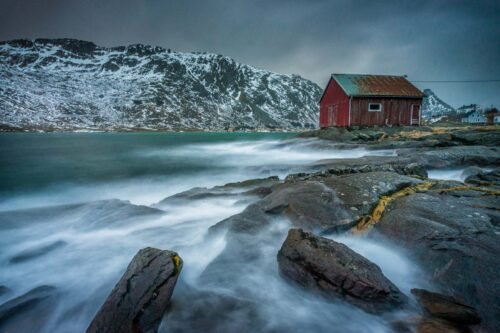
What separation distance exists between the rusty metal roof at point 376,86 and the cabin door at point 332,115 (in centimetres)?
304

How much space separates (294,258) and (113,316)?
8.61ft

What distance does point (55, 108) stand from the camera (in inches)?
5123

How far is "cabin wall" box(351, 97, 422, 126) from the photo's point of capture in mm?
27688

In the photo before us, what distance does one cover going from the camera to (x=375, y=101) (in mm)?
28016

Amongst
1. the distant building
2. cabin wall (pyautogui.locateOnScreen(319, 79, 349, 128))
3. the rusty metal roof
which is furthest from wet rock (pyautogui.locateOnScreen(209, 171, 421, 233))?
the distant building

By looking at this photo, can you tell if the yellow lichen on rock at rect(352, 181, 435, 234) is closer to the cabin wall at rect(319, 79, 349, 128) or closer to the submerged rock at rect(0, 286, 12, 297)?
the submerged rock at rect(0, 286, 12, 297)

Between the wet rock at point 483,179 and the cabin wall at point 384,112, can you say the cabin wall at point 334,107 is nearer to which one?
the cabin wall at point 384,112

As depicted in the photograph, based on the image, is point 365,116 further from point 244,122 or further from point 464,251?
point 244,122

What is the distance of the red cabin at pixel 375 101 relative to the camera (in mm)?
27703

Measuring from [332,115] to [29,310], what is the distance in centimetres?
3199

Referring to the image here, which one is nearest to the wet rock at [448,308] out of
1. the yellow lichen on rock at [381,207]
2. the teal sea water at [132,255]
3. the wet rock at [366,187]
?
the teal sea water at [132,255]

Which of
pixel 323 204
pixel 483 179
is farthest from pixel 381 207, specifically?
pixel 483 179

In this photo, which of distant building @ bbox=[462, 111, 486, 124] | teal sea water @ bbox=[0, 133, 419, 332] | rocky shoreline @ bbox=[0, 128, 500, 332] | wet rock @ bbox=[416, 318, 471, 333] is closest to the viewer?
wet rock @ bbox=[416, 318, 471, 333]

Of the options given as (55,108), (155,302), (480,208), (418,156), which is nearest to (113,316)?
(155,302)
